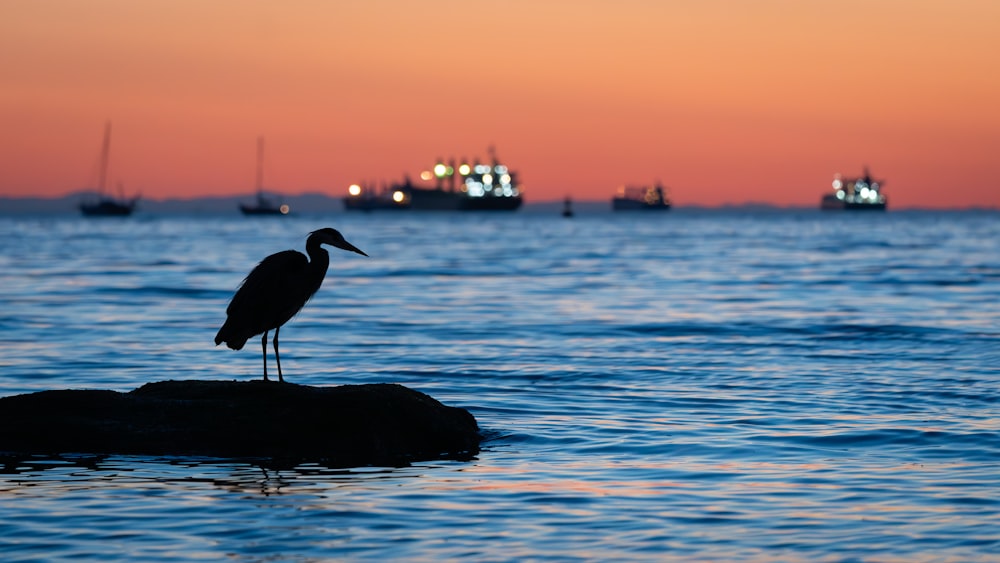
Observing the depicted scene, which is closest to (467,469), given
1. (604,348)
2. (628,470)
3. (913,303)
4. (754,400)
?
(628,470)

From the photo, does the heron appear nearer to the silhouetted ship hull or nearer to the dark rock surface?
the dark rock surface

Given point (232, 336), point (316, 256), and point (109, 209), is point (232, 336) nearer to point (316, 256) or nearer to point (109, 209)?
point (316, 256)

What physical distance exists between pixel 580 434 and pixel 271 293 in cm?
284

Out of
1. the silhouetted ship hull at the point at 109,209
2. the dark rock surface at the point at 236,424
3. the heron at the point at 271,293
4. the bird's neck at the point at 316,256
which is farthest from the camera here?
the silhouetted ship hull at the point at 109,209

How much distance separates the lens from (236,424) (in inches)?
372

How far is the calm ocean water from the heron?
4.09 feet

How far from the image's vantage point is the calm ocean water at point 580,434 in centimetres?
724

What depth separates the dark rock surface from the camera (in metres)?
9.41

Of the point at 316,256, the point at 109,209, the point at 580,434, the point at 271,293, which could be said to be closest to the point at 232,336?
the point at 271,293

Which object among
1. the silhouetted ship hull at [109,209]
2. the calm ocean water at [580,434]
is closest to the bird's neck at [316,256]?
the calm ocean water at [580,434]

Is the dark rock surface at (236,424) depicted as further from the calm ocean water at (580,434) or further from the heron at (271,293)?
the heron at (271,293)

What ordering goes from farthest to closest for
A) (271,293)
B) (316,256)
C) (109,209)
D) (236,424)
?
(109,209)
(316,256)
(271,293)
(236,424)

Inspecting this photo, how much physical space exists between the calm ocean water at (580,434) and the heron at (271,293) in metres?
Result: 1.25

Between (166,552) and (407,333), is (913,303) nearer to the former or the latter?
(407,333)
